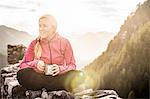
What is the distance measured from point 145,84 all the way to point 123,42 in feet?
1.07

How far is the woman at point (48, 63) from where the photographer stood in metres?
2.54

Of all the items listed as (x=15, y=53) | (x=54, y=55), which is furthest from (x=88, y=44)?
(x=15, y=53)

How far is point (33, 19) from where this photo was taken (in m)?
2.62

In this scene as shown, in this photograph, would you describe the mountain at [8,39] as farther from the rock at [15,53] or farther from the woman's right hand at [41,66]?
the woman's right hand at [41,66]

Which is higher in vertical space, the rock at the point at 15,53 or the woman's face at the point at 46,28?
the woman's face at the point at 46,28

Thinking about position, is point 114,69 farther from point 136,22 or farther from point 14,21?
point 14,21

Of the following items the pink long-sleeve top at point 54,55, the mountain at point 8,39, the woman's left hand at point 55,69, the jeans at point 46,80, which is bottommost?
the jeans at point 46,80

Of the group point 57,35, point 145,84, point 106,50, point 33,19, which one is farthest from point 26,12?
point 145,84

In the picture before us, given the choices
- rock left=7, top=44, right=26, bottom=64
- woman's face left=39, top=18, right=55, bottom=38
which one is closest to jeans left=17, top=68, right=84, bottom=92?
rock left=7, top=44, right=26, bottom=64

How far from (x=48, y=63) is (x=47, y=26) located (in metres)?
0.25

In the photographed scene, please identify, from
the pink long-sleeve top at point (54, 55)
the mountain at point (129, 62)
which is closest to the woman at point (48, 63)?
the pink long-sleeve top at point (54, 55)

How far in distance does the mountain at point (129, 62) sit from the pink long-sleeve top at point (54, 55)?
143mm

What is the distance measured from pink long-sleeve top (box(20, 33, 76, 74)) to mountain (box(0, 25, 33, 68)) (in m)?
0.06

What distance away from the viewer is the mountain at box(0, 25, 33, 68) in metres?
2.59
